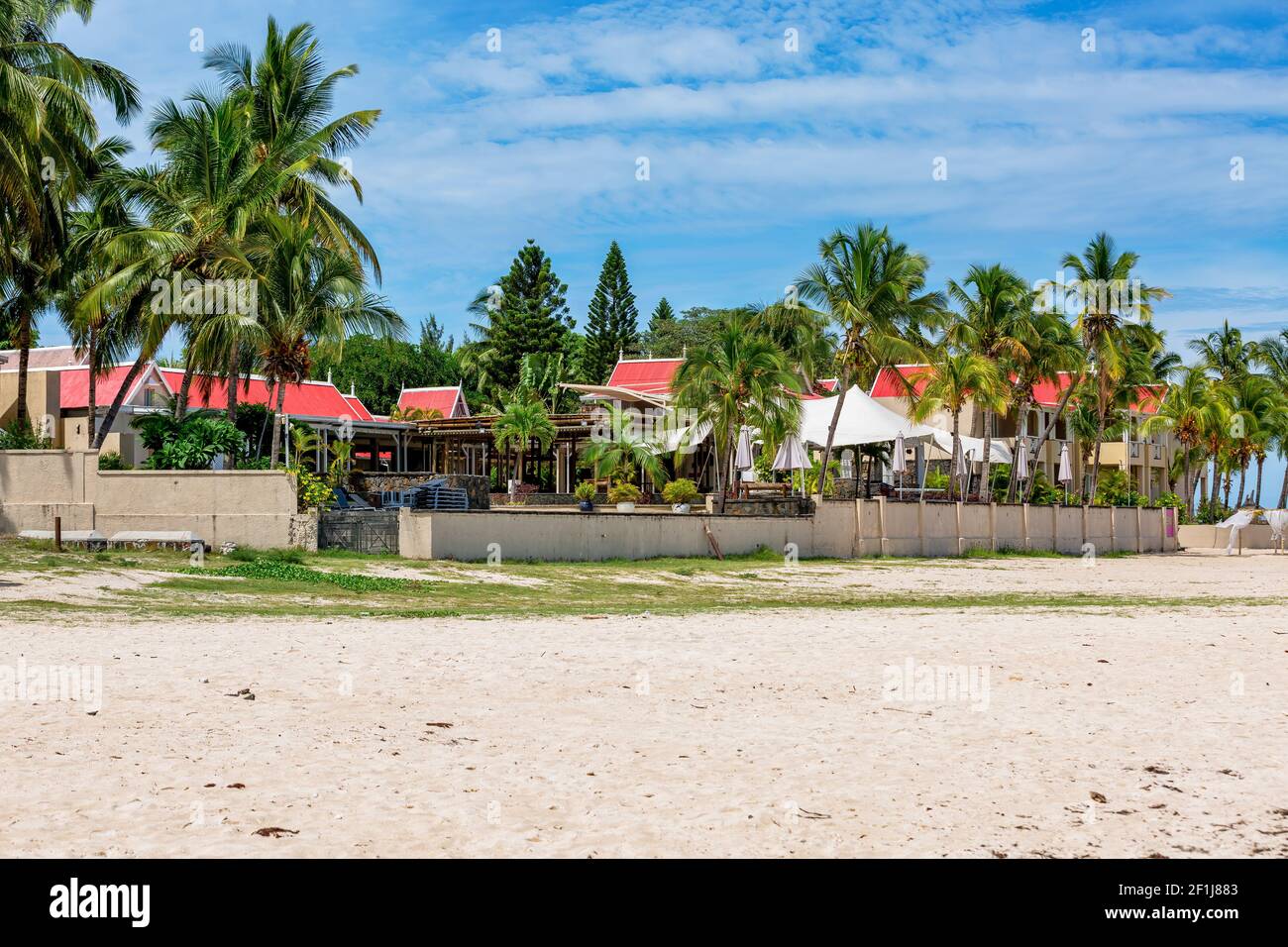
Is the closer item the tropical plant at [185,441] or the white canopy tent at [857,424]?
the tropical plant at [185,441]

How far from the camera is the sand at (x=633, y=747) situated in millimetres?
6035

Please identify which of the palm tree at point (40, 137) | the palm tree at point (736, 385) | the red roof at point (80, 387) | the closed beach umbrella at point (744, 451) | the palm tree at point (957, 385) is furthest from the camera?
the palm tree at point (957, 385)

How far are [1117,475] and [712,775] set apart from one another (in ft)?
189

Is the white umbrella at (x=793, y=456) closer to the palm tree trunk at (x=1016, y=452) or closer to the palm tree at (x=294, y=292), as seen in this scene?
the palm tree at (x=294, y=292)

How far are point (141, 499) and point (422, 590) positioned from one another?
7.42 meters

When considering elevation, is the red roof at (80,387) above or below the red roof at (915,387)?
below

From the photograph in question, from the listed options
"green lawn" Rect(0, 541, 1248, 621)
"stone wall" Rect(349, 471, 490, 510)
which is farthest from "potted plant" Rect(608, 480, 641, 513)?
"green lawn" Rect(0, 541, 1248, 621)

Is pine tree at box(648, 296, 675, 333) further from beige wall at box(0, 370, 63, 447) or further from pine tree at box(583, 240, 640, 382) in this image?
beige wall at box(0, 370, 63, 447)

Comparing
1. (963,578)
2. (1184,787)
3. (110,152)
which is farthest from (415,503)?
(1184,787)

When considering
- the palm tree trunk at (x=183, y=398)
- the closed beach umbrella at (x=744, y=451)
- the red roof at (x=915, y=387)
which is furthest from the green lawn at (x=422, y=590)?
the red roof at (x=915, y=387)

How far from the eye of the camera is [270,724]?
26.9 ft

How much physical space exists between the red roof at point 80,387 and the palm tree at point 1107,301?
3147 cm

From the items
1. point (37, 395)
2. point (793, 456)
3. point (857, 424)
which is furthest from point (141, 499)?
point (857, 424)
